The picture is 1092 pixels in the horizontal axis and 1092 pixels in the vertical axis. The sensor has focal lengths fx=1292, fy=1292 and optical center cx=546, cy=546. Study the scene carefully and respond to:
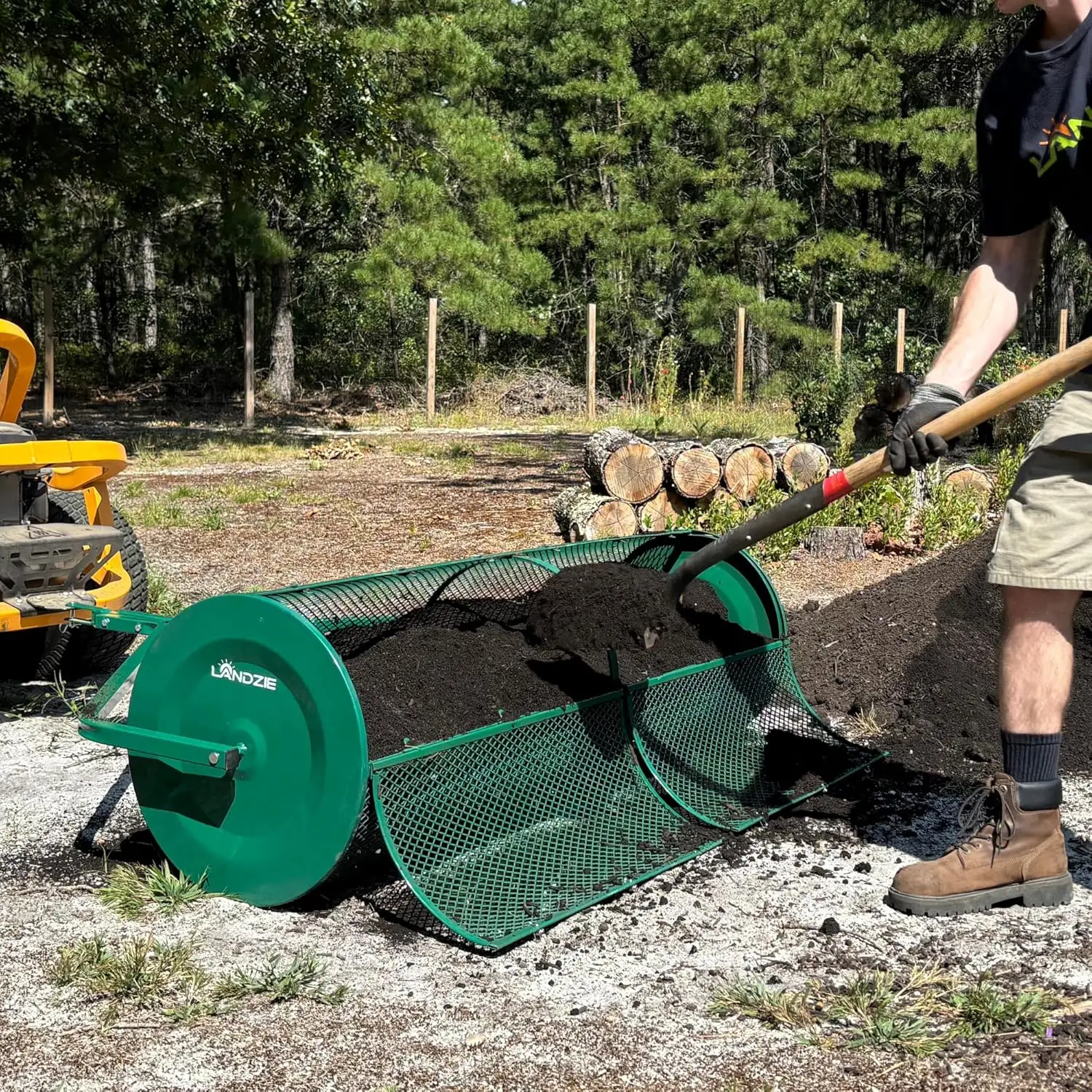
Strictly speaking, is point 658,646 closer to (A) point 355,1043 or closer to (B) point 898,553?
(A) point 355,1043

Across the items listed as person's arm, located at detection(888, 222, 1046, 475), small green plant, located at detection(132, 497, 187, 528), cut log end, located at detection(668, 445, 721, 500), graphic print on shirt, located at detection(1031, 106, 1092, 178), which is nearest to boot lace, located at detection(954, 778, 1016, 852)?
person's arm, located at detection(888, 222, 1046, 475)

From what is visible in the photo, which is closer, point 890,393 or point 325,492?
point 890,393

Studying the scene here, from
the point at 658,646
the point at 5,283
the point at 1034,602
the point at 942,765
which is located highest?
the point at 5,283

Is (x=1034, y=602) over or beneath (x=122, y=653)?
over

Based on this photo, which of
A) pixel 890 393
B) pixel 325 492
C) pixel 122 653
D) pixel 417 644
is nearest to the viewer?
pixel 417 644

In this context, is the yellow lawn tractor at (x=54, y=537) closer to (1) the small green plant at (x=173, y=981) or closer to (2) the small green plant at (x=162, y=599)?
(2) the small green plant at (x=162, y=599)

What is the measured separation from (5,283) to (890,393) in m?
22.2

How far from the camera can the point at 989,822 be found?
3059 mm

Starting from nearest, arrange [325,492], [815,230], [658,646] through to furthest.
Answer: [658,646]
[325,492]
[815,230]

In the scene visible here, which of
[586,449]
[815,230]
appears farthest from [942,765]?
[815,230]

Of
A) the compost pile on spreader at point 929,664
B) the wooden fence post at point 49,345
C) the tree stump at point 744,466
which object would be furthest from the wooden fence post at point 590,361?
the compost pile on spreader at point 929,664

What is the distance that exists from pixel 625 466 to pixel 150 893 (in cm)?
558

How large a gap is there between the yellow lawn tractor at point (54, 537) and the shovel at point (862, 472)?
6.40 feet

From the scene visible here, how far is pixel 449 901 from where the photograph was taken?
9.93 feet
